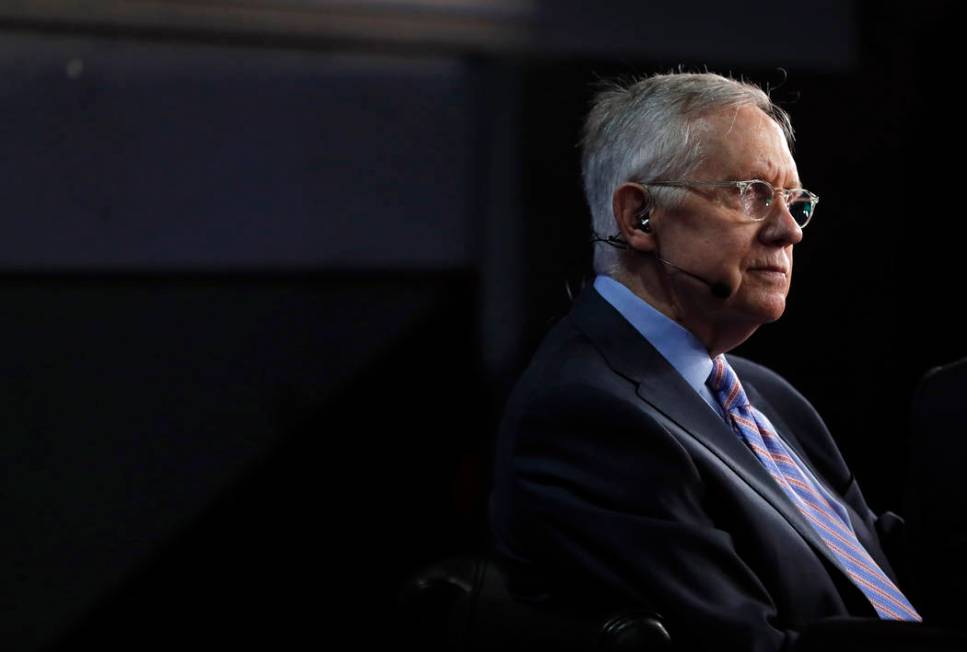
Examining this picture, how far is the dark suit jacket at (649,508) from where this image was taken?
1.28 m

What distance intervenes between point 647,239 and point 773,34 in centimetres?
108

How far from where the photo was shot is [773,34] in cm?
246

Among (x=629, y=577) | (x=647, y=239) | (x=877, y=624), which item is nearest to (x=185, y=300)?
(x=647, y=239)

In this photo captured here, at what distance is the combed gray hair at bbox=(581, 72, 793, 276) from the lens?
1.56 meters

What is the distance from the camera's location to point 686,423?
4.75 ft

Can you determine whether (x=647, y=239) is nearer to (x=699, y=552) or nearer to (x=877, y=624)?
(x=699, y=552)

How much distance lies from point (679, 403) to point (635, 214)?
0.95ft

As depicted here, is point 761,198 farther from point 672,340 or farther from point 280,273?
point 280,273

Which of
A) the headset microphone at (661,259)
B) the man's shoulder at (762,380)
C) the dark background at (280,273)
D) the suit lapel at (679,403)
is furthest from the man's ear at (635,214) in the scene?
the dark background at (280,273)

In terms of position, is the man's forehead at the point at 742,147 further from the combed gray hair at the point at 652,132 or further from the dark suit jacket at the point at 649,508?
the dark suit jacket at the point at 649,508

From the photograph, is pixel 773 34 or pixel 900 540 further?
pixel 773 34

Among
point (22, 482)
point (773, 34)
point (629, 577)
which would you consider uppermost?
point (773, 34)

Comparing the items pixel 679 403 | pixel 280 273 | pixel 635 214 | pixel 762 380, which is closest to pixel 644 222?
pixel 635 214

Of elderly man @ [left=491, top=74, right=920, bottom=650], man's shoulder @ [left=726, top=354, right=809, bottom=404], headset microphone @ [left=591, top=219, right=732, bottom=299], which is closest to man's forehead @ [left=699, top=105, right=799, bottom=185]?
elderly man @ [left=491, top=74, right=920, bottom=650]
